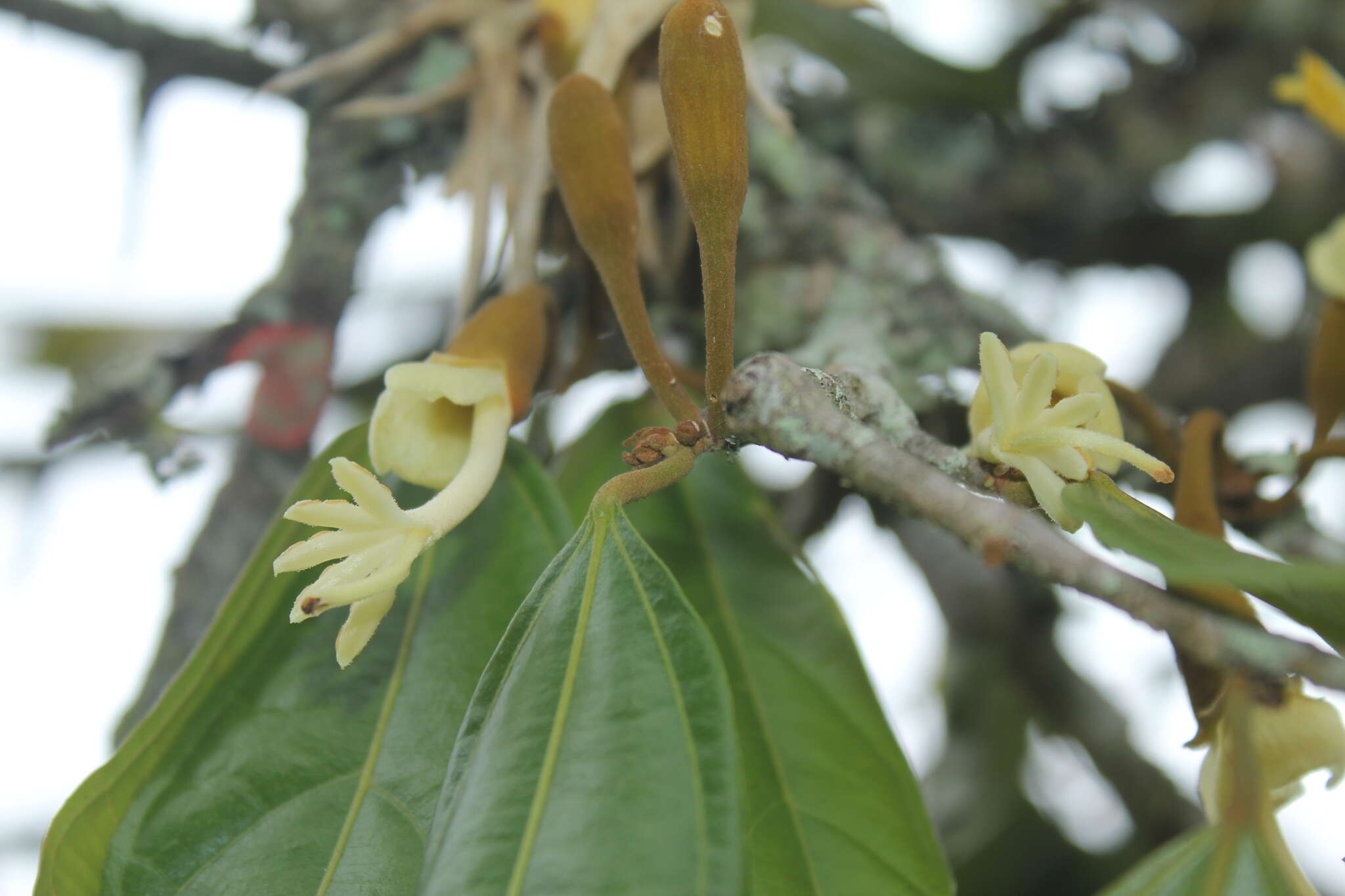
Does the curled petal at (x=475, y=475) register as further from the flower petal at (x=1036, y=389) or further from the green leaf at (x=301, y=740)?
the flower petal at (x=1036, y=389)

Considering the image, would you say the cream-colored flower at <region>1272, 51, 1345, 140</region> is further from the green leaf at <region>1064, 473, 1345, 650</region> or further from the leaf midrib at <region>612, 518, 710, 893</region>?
the leaf midrib at <region>612, 518, 710, 893</region>

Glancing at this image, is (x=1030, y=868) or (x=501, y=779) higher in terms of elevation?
(x=501, y=779)

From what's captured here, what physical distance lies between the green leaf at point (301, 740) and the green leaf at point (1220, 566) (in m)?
0.36

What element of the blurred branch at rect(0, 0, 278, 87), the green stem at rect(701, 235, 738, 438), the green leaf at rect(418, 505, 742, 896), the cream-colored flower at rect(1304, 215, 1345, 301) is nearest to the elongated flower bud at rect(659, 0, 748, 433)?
the green stem at rect(701, 235, 738, 438)

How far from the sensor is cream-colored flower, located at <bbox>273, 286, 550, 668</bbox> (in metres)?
0.49

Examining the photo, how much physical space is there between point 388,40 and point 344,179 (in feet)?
0.49

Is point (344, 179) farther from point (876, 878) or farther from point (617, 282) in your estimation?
point (876, 878)

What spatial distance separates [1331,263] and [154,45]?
3.83 ft

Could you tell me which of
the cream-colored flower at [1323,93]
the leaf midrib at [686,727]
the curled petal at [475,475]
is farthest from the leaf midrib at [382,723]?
the cream-colored flower at [1323,93]

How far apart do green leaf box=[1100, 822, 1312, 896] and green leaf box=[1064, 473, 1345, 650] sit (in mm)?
132

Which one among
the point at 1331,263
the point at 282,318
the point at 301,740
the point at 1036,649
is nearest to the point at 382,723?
the point at 301,740

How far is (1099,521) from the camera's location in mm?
453

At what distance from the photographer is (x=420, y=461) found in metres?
0.64

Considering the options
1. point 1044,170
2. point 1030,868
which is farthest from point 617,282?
point 1030,868
